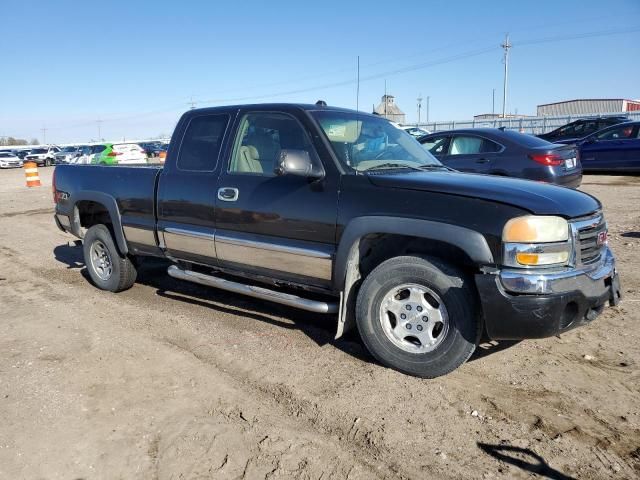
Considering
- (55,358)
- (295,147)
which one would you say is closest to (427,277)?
(295,147)

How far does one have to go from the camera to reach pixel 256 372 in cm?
386

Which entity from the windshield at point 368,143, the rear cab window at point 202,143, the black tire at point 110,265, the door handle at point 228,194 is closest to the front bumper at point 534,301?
the windshield at point 368,143

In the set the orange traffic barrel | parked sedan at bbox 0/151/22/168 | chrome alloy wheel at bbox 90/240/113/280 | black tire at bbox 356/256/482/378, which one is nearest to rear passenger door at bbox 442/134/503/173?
chrome alloy wheel at bbox 90/240/113/280

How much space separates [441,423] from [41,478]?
2156 millimetres

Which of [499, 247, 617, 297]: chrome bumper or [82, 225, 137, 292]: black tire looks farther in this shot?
[82, 225, 137, 292]: black tire

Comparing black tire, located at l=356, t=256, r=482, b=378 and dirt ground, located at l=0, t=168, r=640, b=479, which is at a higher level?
black tire, located at l=356, t=256, r=482, b=378

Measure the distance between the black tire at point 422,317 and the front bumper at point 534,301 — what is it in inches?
5.9

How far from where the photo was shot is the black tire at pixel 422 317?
11.3 ft

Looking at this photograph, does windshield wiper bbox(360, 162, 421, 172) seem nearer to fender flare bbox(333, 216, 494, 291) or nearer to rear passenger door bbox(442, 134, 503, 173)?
fender flare bbox(333, 216, 494, 291)

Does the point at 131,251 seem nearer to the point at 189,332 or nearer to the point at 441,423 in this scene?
the point at 189,332

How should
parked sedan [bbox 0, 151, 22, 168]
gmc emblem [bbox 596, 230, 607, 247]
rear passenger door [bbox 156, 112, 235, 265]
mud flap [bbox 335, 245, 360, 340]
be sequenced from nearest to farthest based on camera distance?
gmc emblem [bbox 596, 230, 607, 247] < mud flap [bbox 335, 245, 360, 340] < rear passenger door [bbox 156, 112, 235, 265] < parked sedan [bbox 0, 151, 22, 168]

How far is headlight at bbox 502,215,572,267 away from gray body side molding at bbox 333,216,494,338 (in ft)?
0.42

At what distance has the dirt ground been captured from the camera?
2.78 metres

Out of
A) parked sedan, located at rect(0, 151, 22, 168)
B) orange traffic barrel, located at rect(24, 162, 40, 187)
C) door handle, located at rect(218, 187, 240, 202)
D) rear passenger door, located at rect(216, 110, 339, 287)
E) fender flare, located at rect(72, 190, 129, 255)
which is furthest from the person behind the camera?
parked sedan, located at rect(0, 151, 22, 168)
